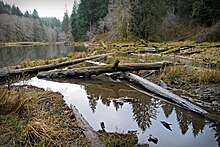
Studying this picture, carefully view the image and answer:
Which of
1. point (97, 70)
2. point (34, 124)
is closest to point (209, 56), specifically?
point (97, 70)

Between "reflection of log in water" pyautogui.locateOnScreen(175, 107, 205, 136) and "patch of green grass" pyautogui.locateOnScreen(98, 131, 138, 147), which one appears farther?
"reflection of log in water" pyautogui.locateOnScreen(175, 107, 205, 136)

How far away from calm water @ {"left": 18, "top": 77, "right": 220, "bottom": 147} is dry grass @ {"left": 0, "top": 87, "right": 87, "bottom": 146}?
0.86 m

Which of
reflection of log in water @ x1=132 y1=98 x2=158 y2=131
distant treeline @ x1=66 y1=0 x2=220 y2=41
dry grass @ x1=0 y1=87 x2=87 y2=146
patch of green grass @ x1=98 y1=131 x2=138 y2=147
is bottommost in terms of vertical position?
reflection of log in water @ x1=132 y1=98 x2=158 y2=131

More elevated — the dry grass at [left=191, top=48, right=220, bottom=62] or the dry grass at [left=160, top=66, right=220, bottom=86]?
the dry grass at [left=191, top=48, right=220, bottom=62]

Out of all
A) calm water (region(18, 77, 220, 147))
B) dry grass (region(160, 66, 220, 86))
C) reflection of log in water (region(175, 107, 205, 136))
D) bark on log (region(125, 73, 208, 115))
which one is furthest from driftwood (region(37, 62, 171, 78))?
reflection of log in water (region(175, 107, 205, 136))

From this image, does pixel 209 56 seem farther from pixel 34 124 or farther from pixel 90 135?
pixel 34 124

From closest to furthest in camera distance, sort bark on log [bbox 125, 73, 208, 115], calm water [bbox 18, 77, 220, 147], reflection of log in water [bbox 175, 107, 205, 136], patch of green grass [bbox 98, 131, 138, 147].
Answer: patch of green grass [bbox 98, 131, 138, 147] < calm water [bbox 18, 77, 220, 147] < reflection of log in water [bbox 175, 107, 205, 136] < bark on log [bbox 125, 73, 208, 115]

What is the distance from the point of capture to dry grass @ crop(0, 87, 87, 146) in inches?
135

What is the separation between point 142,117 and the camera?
555 centimetres

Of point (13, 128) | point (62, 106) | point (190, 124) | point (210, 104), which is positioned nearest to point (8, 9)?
point (13, 128)

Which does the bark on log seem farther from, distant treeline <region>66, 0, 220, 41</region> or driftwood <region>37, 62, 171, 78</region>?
distant treeline <region>66, 0, 220, 41</region>

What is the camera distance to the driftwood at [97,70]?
9789 millimetres

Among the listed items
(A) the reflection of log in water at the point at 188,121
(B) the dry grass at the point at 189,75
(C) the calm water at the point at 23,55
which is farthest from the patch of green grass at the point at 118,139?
(C) the calm water at the point at 23,55

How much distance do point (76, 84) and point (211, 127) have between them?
6057mm
